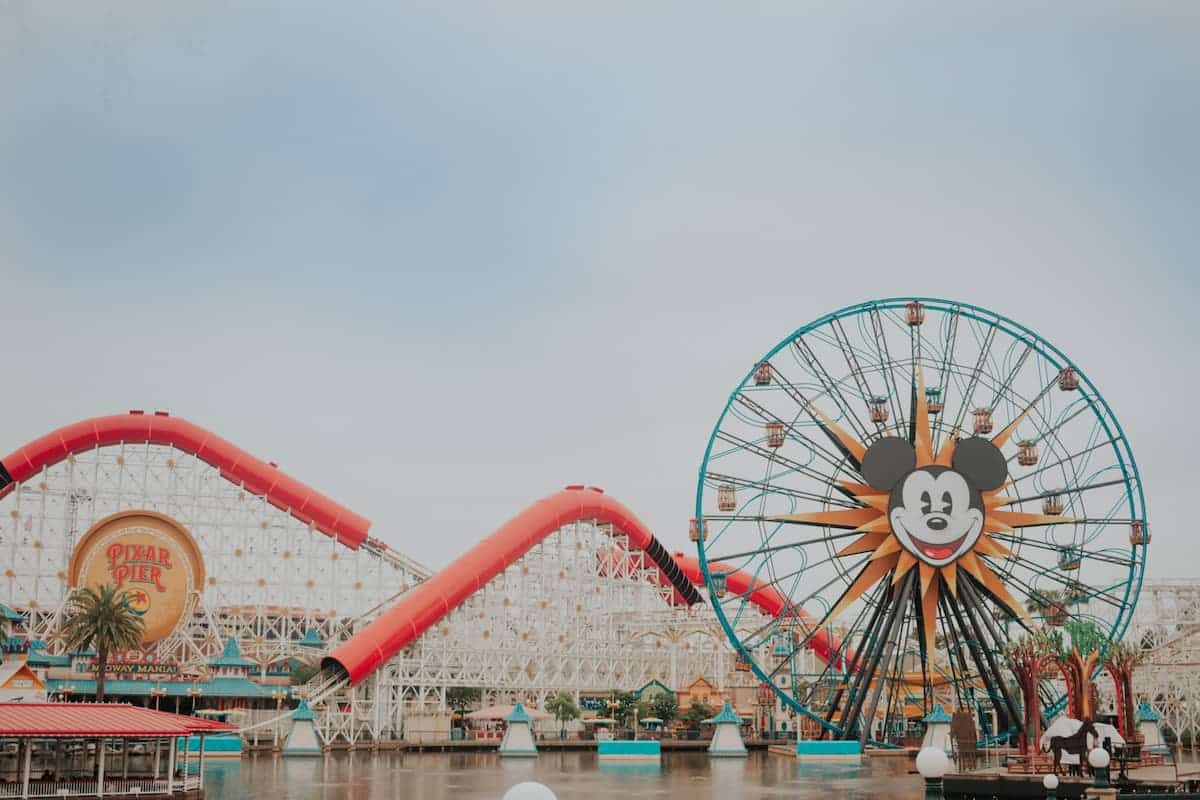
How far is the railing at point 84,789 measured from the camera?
25281mm

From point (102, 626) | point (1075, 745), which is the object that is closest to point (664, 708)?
point (102, 626)

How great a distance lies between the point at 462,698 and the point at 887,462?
3117 cm

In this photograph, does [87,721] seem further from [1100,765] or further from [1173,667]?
[1173,667]

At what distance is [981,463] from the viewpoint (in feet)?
142

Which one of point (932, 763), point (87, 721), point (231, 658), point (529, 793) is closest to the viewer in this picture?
point (529, 793)

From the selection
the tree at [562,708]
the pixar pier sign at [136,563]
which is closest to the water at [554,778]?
the tree at [562,708]

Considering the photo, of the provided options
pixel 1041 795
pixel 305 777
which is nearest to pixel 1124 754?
pixel 1041 795

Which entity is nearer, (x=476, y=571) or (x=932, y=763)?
(x=932, y=763)

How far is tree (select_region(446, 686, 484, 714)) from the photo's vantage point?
65.0m

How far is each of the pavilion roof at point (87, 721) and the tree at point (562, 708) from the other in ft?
109

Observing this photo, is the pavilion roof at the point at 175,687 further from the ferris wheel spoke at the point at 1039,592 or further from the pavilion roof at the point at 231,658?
the ferris wheel spoke at the point at 1039,592

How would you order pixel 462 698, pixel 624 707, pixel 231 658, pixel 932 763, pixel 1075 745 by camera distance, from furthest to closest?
pixel 462 698, pixel 624 707, pixel 231 658, pixel 932 763, pixel 1075 745

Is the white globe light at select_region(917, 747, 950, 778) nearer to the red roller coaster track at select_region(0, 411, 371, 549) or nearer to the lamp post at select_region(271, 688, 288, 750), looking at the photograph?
the lamp post at select_region(271, 688, 288, 750)

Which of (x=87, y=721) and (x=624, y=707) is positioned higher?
(x=87, y=721)
